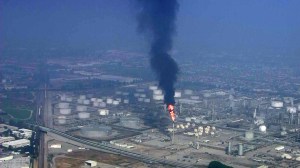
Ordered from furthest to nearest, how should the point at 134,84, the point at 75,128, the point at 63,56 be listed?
the point at 63,56, the point at 134,84, the point at 75,128

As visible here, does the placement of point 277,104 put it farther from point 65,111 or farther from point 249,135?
point 65,111

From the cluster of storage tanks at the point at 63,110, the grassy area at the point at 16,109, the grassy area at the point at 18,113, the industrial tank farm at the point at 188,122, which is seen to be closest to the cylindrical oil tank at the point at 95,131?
the industrial tank farm at the point at 188,122

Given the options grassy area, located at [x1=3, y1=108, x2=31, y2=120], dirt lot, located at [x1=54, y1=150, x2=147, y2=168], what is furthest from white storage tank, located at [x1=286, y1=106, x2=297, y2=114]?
grassy area, located at [x1=3, y1=108, x2=31, y2=120]

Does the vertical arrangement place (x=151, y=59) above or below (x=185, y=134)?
above

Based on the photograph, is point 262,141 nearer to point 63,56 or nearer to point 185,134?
point 185,134

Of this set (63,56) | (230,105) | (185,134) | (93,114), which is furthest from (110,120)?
(63,56)

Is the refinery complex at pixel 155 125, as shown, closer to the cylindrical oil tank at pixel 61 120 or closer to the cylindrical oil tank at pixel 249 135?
the cylindrical oil tank at pixel 249 135

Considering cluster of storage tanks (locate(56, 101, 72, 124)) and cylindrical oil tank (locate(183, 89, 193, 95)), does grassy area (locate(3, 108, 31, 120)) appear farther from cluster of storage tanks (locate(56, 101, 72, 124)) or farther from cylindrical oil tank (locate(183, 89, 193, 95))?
cylindrical oil tank (locate(183, 89, 193, 95))
